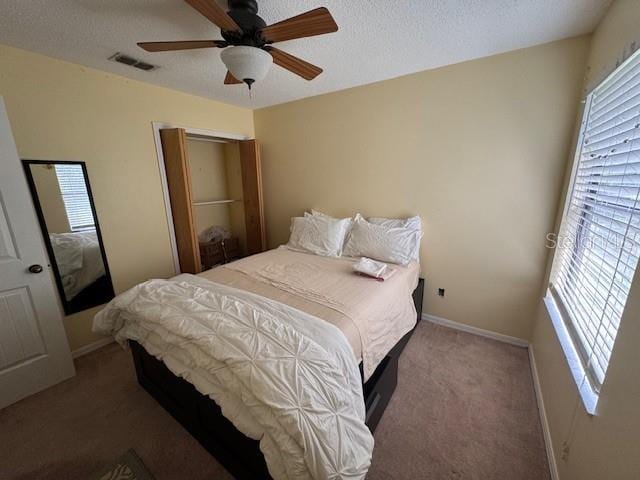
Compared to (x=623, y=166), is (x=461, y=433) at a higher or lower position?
lower

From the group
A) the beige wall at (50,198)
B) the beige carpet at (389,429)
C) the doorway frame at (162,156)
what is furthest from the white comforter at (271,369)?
the doorway frame at (162,156)

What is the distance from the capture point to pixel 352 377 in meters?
1.21

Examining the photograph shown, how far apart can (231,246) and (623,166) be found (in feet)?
12.4

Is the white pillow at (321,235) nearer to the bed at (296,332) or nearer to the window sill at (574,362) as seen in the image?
the bed at (296,332)

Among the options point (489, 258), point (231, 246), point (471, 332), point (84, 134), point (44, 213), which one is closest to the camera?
point (44, 213)

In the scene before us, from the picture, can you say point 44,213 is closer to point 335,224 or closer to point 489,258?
point 335,224

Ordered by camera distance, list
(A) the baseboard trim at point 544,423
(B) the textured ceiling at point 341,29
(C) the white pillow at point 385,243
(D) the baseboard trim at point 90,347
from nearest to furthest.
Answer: (A) the baseboard trim at point 544,423 < (B) the textured ceiling at point 341,29 < (D) the baseboard trim at point 90,347 < (C) the white pillow at point 385,243

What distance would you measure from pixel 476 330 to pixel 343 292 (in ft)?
4.97

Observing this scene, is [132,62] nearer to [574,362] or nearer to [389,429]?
[389,429]

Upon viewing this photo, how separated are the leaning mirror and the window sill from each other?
328 cm

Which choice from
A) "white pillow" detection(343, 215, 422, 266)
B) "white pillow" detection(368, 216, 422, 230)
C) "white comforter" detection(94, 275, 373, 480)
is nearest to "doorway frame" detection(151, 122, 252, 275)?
"white comforter" detection(94, 275, 373, 480)

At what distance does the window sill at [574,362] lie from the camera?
1.04 metres

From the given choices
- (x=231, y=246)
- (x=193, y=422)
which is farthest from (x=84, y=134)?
(x=193, y=422)

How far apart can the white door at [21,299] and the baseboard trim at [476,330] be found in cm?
316
